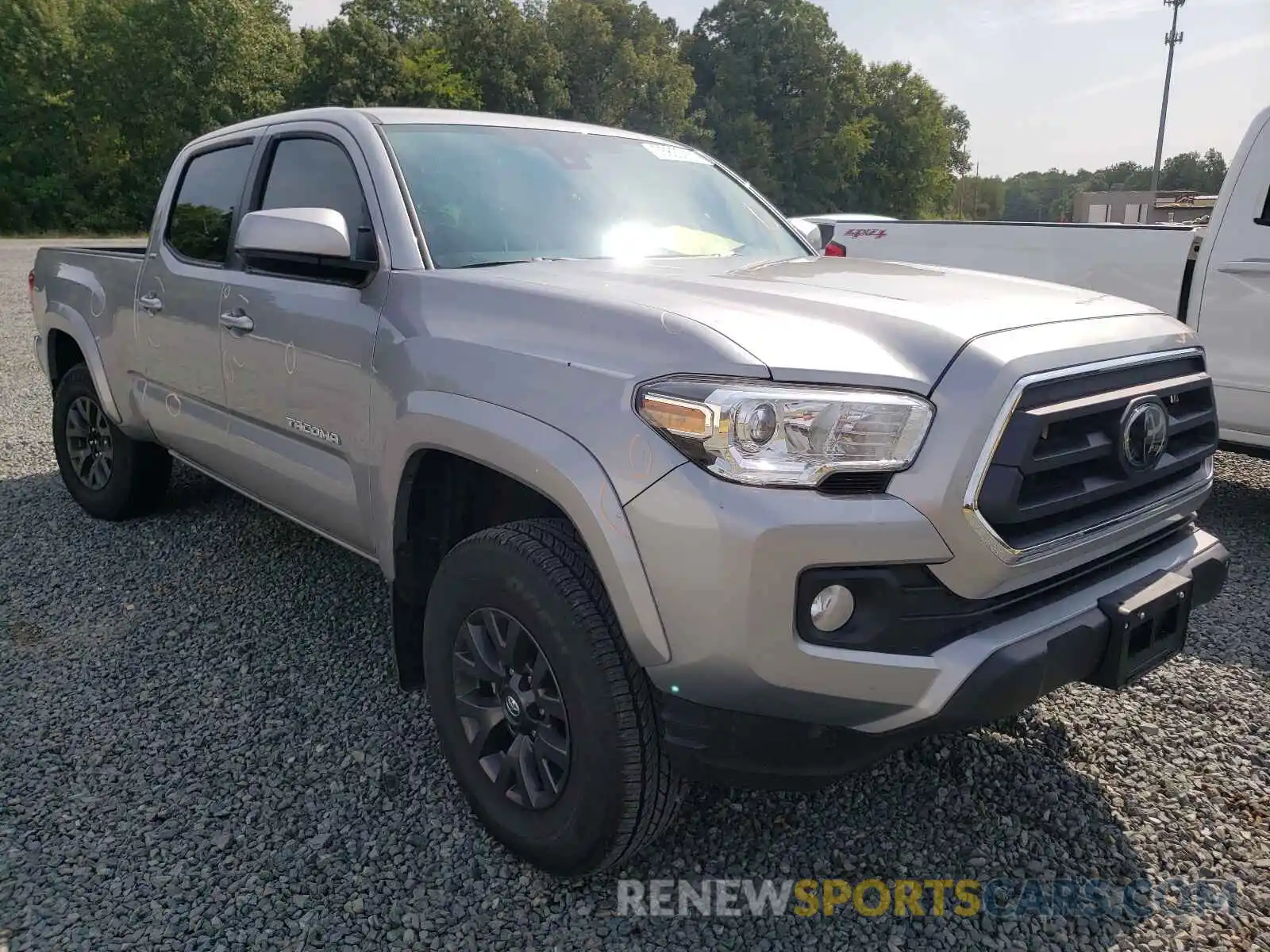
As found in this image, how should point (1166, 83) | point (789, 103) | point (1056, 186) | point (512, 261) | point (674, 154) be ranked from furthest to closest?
point (1056, 186) → point (789, 103) → point (1166, 83) → point (674, 154) → point (512, 261)

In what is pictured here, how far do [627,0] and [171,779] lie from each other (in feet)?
205

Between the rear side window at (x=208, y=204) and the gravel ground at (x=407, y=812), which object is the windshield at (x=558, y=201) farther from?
the gravel ground at (x=407, y=812)

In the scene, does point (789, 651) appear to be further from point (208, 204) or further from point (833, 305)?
point (208, 204)

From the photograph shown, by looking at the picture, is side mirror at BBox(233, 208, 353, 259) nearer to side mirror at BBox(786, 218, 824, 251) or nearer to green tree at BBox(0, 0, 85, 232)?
side mirror at BBox(786, 218, 824, 251)

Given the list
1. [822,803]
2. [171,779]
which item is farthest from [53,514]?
[822,803]

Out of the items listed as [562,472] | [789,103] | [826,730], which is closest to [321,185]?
[562,472]

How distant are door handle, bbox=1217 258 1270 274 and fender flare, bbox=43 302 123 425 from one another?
17.7 ft

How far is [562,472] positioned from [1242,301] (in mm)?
4320

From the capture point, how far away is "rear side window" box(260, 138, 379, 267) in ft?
9.51

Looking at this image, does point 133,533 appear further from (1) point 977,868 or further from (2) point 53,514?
(1) point 977,868

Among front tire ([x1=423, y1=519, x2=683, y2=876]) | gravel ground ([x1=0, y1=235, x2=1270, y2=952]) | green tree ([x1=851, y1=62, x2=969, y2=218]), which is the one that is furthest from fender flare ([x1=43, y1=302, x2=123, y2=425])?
green tree ([x1=851, y1=62, x2=969, y2=218])

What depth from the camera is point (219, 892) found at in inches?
91.2

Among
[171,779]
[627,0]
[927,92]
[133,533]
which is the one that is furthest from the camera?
[927,92]

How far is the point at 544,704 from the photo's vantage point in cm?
222
